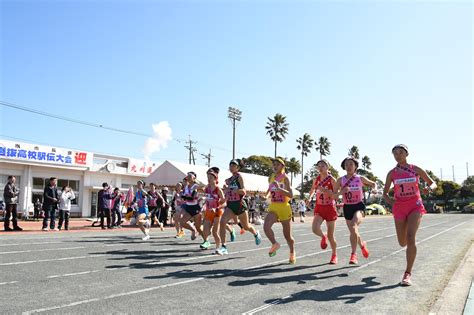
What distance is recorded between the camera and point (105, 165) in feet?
115

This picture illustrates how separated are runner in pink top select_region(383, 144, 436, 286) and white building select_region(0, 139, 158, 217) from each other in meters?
28.2

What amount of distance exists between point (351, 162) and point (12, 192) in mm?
12966

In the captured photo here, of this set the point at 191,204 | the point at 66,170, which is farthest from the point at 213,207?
the point at 66,170

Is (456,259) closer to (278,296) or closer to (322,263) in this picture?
(322,263)

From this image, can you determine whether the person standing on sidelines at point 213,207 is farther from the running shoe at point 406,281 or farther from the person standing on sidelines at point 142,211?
the running shoe at point 406,281

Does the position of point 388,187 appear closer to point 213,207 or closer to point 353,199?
point 353,199

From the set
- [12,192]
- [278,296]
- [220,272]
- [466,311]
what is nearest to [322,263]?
[220,272]

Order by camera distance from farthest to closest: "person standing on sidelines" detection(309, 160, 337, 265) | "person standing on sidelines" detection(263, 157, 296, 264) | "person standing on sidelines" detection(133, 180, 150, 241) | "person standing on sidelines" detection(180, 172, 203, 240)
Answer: "person standing on sidelines" detection(133, 180, 150, 241) → "person standing on sidelines" detection(180, 172, 203, 240) → "person standing on sidelines" detection(309, 160, 337, 265) → "person standing on sidelines" detection(263, 157, 296, 264)

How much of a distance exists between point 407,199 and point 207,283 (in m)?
3.37

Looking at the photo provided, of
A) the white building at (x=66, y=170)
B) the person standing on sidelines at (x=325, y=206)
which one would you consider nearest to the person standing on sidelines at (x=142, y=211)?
the person standing on sidelines at (x=325, y=206)

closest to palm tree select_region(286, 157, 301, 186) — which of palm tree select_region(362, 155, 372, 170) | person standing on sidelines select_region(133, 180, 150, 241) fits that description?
palm tree select_region(362, 155, 372, 170)

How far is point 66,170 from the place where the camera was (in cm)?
3259

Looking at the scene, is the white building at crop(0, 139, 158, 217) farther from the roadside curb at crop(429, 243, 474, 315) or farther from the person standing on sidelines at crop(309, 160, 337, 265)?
the roadside curb at crop(429, 243, 474, 315)

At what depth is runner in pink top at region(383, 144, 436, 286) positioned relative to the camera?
6219 millimetres
